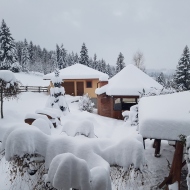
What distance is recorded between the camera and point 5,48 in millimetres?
40188

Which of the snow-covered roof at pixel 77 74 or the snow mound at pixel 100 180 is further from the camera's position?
the snow-covered roof at pixel 77 74

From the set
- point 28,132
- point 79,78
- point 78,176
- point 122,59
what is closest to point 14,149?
point 28,132

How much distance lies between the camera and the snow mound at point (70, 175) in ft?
9.76

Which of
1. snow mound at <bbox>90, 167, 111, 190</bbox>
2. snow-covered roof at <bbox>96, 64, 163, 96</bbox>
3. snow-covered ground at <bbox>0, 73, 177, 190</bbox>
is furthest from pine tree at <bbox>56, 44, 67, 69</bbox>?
snow mound at <bbox>90, 167, 111, 190</bbox>

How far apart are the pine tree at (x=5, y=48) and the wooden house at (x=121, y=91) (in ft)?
89.4

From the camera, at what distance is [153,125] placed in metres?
4.81

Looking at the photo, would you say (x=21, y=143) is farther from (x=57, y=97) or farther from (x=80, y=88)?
(x=80, y=88)

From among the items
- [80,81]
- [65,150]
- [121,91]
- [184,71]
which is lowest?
[65,150]

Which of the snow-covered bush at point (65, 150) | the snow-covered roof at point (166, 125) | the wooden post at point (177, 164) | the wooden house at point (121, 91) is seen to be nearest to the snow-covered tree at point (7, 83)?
the wooden house at point (121, 91)

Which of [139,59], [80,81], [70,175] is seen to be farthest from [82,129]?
[139,59]

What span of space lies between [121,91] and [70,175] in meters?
16.7

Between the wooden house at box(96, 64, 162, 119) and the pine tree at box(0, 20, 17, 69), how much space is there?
27.3m

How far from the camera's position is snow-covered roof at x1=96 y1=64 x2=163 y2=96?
1919 cm

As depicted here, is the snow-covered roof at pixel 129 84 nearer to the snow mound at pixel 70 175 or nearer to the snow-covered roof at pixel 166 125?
the snow-covered roof at pixel 166 125
